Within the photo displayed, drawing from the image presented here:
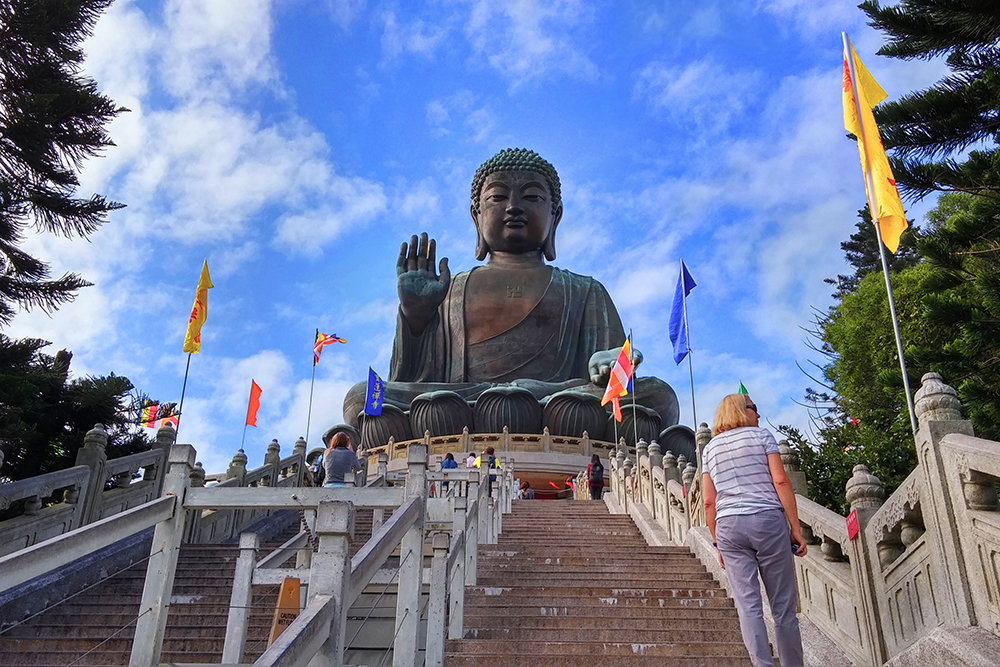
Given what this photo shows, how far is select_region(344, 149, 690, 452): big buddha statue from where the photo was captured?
2138 centimetres

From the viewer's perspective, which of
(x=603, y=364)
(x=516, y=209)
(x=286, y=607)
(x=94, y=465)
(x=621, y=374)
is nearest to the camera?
(x=286, y=607)

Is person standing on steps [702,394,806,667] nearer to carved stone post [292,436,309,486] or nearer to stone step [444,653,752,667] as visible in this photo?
stone step [444,653,752,667]

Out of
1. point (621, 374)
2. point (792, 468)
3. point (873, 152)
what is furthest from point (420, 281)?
point (792, 468)

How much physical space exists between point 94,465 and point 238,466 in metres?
2.42

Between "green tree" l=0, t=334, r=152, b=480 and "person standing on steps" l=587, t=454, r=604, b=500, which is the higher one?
"person standing on steps" l=587, t=454, r=604, b=500

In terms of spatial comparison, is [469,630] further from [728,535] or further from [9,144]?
[9,144]

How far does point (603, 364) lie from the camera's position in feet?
69.6

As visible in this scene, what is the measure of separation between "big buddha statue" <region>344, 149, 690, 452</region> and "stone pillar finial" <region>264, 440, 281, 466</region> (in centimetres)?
974

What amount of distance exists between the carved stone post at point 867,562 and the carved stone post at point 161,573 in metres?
3.56

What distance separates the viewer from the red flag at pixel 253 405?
1655cm

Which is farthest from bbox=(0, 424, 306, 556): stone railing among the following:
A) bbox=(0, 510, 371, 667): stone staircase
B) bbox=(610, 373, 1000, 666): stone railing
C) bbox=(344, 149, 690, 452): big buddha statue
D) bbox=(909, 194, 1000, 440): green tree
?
bbox=(344, 149, 690, 452): big buddha statue

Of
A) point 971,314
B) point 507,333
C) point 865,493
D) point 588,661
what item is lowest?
point 588,661

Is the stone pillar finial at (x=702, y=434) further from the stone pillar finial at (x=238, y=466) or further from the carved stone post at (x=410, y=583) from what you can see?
the stone pillar finial at (x=238, y=466)

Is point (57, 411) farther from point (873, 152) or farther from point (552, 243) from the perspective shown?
point (552, 243)
